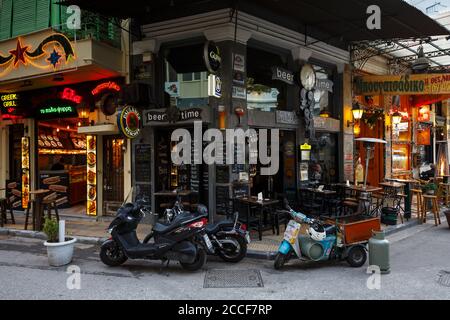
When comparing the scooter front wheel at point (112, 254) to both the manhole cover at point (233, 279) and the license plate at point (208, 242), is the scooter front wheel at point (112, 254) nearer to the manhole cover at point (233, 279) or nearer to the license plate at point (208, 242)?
the license plate at point (208, 242)

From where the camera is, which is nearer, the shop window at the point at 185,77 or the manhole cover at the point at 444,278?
the manhole cover at the point at 444,278

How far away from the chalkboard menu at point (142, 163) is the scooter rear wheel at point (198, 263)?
4.48m

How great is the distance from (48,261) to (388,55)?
45.8 ft

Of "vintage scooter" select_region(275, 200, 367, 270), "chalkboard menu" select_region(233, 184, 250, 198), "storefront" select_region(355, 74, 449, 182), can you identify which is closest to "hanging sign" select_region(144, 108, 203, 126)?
"chalkboard menu" select_region(233, 184, 250, 198)

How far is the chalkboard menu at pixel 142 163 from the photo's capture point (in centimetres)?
1083

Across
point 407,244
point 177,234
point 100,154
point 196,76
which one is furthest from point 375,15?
point 100,154

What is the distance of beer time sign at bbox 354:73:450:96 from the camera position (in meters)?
12.7

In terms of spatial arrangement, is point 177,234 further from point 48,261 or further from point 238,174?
point 238,174

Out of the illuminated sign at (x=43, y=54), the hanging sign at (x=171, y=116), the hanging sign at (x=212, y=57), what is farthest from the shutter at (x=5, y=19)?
the hanging sign at (x=212, y=57)

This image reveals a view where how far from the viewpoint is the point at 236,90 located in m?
9.91

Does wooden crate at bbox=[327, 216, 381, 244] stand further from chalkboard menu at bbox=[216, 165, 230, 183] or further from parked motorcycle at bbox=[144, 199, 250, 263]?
chalkboard menu at bbox=[216, 165, 230, 183]

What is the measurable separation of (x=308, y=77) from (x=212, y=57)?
3875mm

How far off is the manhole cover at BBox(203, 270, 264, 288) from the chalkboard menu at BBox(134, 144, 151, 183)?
187 inches
